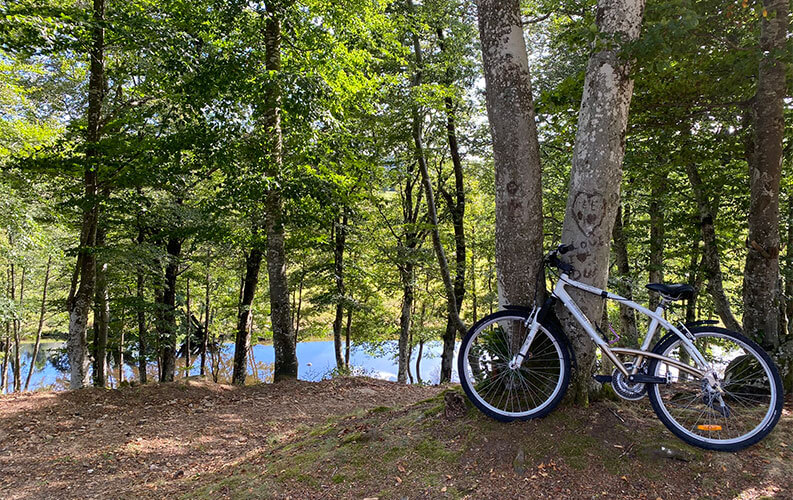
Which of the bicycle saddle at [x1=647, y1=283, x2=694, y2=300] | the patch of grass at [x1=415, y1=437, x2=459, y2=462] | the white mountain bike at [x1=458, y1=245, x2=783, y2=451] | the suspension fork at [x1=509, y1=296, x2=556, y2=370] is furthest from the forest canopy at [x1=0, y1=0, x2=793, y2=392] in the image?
the patch of grass at [x1=415, y1=437, x2=459, y2=462]

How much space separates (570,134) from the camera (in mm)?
5422

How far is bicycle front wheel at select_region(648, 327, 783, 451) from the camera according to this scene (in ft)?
8.74

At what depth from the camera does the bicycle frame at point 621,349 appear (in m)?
2.82

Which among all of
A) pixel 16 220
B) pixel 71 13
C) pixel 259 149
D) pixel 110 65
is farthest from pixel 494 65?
pixel 16 220

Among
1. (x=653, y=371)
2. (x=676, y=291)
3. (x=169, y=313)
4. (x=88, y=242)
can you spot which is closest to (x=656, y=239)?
(x=676, y=291)

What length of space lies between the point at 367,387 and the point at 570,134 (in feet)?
20.5

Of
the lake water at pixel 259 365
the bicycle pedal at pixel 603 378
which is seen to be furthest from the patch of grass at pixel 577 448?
the lake water at pixel 259 365

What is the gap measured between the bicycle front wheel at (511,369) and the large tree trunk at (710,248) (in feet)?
22.4

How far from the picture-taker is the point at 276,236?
8086mm

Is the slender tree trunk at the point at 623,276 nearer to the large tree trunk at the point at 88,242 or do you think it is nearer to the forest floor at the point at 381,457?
the forest floor at the point at 381,457

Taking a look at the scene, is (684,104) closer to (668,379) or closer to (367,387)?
(668,379)

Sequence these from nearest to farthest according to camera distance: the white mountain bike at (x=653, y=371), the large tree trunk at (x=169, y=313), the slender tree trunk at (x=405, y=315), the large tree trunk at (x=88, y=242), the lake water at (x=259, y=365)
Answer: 1. the white mountain bike at (x=653, y=371)
2. the large tree trunk at (x=88, y=242)
3. the large tree trunk at (x=169, y=313)
4. the slender tree trunk at (x=405, y=315)
5. the lake water at (x=259, y=365)

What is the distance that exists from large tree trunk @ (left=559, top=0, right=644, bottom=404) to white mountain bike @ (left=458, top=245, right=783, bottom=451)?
4.8 inches

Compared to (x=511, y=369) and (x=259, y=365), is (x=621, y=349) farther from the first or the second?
(x=259, y=365)
